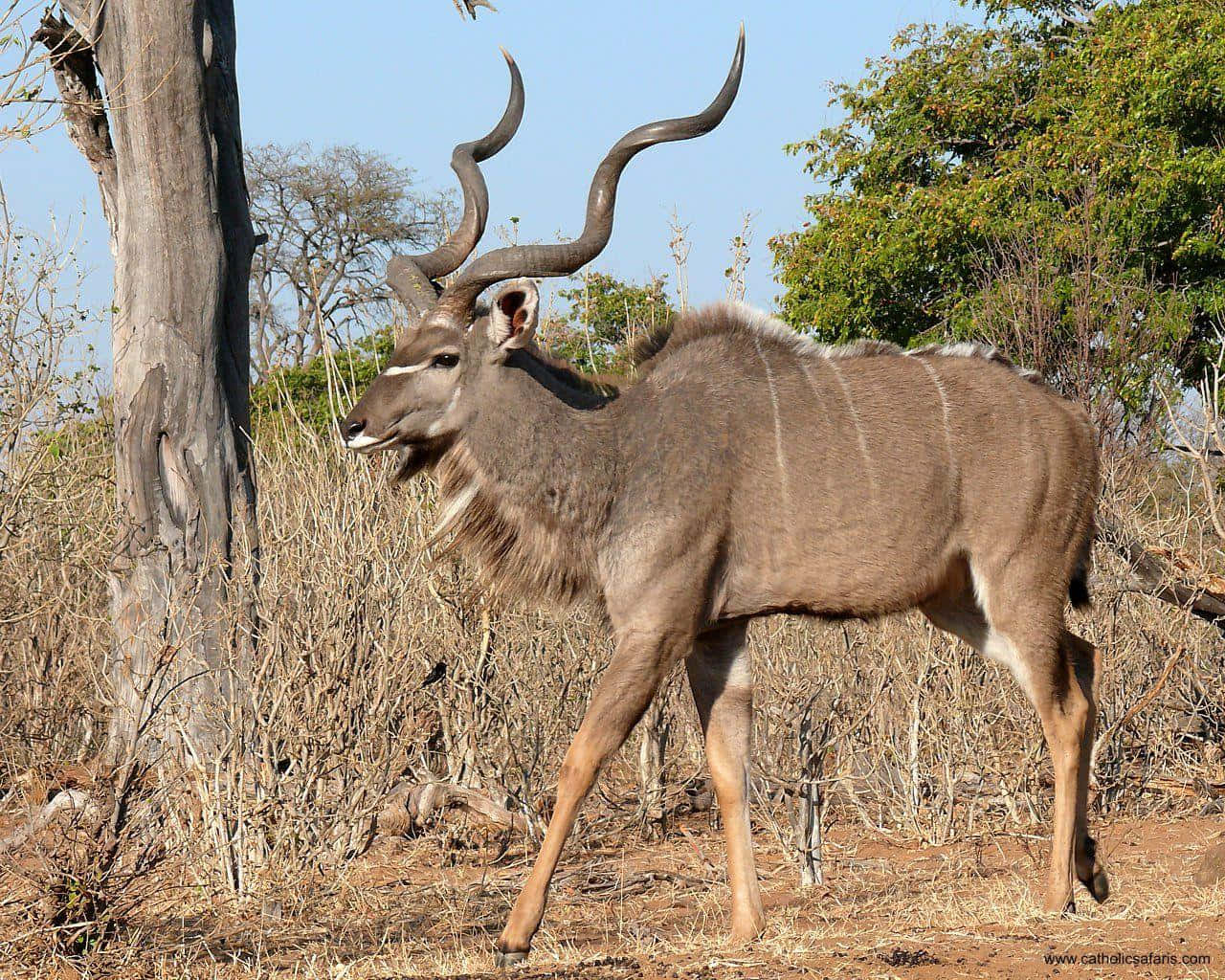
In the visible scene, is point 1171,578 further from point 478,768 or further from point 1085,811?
point 478,768

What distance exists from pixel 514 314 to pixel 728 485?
0.83 m

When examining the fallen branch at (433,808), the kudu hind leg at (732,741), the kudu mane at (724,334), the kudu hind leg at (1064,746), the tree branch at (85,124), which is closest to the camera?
the kudu hind leg at (732,741)

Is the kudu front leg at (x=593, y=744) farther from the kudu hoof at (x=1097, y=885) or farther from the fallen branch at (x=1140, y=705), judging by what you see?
the fallen branch at (x=1140, y=705)

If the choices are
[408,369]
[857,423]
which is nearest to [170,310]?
[408,369]

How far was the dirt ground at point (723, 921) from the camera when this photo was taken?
3.86 metres

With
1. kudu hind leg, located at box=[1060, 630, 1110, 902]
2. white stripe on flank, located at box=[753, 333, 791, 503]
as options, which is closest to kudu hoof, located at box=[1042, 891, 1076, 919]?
kudu hind leg, located at box=[1060, 630, 1110, 902]

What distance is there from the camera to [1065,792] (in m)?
4.68

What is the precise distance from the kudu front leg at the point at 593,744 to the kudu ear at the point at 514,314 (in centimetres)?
97

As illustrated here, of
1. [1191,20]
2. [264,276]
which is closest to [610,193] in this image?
[1191,20]

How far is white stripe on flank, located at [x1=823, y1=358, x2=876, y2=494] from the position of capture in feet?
15.1

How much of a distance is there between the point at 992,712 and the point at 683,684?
136 centimetres

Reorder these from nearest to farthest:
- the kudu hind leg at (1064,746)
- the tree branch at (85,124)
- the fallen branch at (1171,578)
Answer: the kudu hind leg at (1064,746)
the fallen branch at (1171,578)
the tree branch at (85,124)

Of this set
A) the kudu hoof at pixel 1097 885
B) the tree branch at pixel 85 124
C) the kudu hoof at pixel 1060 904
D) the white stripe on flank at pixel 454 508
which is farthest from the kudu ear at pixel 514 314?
the tree branch at pixel 85 124

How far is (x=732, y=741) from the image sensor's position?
4605 mm
